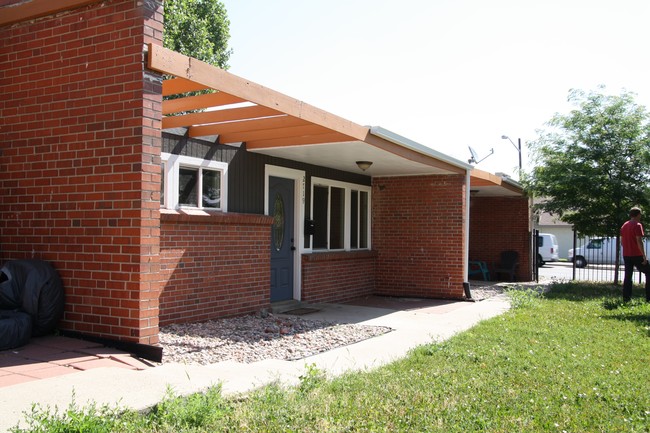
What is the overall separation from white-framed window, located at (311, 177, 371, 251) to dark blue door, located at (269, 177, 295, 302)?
703 millimetres

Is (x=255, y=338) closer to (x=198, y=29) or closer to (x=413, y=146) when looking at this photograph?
(x=413, y=146)

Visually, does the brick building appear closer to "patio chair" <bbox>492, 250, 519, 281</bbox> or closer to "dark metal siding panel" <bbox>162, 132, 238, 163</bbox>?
"dark metal siding panel" <bbox>162, 132, 238, 163</bbox>

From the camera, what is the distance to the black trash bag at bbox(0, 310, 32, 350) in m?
4.85

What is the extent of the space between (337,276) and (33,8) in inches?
306

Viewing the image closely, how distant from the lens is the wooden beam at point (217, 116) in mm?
7199

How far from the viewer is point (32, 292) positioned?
206 inches

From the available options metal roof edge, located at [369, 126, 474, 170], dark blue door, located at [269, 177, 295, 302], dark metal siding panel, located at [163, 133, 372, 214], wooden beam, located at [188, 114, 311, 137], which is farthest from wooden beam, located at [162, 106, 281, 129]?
dark blue door, located at [269, 177, 295, 302]

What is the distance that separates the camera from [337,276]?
472 inches

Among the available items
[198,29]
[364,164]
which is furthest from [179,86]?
[198,29]

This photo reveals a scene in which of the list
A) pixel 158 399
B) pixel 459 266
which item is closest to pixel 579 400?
pixel 158 399

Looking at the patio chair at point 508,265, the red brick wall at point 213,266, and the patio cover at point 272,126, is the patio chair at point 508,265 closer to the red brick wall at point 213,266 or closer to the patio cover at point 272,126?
the patio cover at point 272,126

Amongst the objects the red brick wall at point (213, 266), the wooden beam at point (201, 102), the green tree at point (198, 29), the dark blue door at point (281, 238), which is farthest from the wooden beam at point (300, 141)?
the green tree at point (198, 29)

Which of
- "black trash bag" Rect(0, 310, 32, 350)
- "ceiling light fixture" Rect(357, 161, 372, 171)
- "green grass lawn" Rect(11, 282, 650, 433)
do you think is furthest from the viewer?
"ceiling light fixture" Rect(357, 161, 372, 171)

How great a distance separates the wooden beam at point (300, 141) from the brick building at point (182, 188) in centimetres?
3
